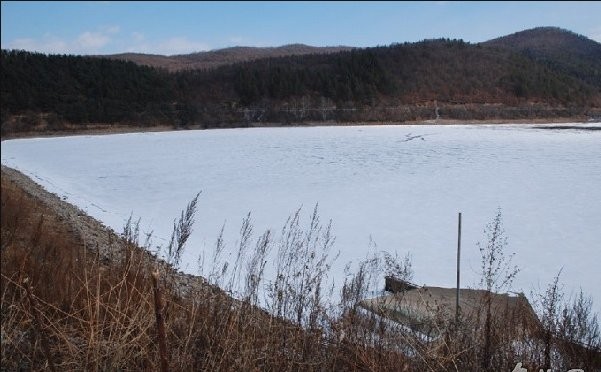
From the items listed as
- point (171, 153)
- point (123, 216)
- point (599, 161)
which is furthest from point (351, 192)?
point (171, 153)

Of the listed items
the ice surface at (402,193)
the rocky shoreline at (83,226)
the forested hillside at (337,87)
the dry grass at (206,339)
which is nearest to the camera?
the dry grass at (206,339)

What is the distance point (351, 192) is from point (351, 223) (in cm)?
273

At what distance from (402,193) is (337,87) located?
42.0m

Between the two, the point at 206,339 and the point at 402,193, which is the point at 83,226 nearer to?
the point at 402,193

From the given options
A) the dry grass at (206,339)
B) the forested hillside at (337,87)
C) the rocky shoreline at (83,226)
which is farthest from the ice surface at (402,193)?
the dry grass at (206,339)

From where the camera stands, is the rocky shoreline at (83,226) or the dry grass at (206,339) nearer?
the dry grass at (206,339)

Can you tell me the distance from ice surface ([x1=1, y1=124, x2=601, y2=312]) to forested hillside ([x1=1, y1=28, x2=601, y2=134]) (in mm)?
847

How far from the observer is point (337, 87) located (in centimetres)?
5194

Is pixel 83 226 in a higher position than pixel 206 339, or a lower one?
lower

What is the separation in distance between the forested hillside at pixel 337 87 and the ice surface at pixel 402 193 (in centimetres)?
85

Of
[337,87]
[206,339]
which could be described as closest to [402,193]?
[206,339]

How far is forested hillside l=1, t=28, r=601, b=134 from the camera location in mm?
6367

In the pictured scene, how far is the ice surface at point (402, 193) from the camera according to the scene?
5918 mm

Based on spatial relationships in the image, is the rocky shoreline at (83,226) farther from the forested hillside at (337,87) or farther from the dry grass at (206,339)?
the dry grass at (206,339)
